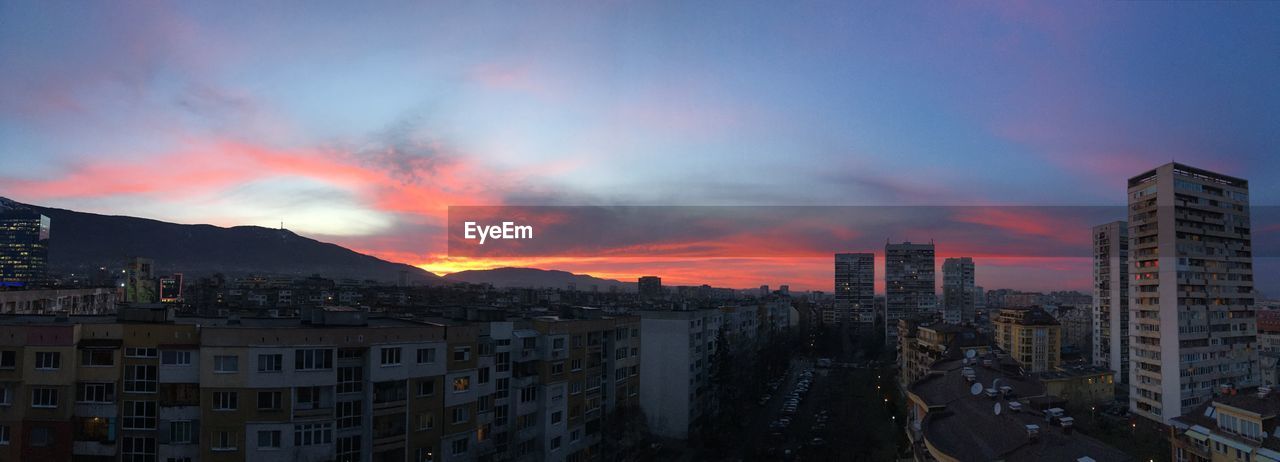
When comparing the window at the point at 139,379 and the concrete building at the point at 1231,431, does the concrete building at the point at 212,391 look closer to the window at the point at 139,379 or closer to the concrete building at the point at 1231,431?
the window at the point at 139,379

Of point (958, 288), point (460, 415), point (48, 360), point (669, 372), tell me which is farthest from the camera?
point (958, 288)

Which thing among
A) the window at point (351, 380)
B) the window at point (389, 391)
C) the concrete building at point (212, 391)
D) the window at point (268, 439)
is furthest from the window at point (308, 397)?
the window at point (389, 391)

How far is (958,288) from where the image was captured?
112 metres

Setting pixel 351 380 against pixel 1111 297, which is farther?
pixel 1111 297

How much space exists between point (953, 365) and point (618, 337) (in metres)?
15.6

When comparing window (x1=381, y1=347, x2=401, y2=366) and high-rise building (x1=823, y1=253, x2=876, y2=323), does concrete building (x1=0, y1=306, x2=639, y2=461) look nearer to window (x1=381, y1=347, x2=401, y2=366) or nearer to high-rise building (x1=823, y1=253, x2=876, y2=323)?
window (x1=381, y1=347, x2=401, y2=366)

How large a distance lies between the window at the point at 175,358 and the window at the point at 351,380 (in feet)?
12.8

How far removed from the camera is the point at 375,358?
63.7 ft

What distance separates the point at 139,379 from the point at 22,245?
377ft

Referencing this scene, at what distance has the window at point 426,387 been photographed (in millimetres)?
20712

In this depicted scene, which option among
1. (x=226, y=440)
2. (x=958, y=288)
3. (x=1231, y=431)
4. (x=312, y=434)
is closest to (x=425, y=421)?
(x=312, y=434)

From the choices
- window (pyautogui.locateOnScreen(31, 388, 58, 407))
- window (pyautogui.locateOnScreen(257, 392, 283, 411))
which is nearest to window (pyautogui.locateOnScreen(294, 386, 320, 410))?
window (pyautogui.locateOnScreen(257, 392, 283, 411))

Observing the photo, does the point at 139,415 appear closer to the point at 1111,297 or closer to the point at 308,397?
the point at 308,397

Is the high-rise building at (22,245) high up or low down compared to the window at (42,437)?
up
